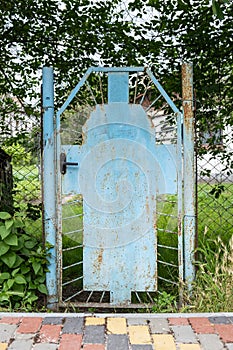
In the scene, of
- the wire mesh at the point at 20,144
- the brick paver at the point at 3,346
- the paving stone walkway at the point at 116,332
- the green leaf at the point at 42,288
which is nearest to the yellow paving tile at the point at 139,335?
the paving stone walkway at the point at 116,332

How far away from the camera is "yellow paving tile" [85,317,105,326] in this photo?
9.11 feet

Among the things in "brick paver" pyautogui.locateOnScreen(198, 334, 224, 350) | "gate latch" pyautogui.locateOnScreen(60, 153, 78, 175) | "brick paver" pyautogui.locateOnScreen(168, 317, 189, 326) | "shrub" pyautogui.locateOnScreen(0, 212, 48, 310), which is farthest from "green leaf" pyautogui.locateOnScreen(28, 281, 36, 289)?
"brick paver" pyautogui.locateOnScreen(198, 334, 224, 350)

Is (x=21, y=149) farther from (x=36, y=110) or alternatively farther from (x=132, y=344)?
(x=132, y=344)


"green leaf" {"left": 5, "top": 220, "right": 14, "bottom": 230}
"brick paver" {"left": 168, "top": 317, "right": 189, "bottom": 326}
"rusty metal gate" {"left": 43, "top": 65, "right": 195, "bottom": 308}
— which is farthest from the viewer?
"rusty metal gate" {"left": 43, "top": 65, "right": 195, "bottom": 308}

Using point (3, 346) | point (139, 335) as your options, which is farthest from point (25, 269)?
point (139, 335)

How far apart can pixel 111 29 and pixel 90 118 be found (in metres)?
1.92

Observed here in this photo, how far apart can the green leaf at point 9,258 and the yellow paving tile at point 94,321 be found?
75 cm

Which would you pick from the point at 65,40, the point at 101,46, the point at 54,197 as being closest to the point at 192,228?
the point at 54,197

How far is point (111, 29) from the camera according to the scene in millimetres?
4840

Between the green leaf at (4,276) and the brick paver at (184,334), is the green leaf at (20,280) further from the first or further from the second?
the brick paver at (184,334)

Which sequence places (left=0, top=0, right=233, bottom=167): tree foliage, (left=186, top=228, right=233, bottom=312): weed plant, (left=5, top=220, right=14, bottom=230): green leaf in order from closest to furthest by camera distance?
(left=186, top=228, right=233, bottom=312): weed plant
(left=5, top=220, right=14, bottom=230): green leaf
(left=0, top=0, right=233, bottom=167): tree foliage

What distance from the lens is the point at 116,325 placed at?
2.75m

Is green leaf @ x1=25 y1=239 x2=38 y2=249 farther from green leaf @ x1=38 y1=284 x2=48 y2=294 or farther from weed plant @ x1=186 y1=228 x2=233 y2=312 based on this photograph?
weed plant @ x1=186 y1=228 x2=233 y2=312

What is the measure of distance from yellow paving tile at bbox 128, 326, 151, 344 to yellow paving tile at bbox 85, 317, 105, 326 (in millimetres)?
199
